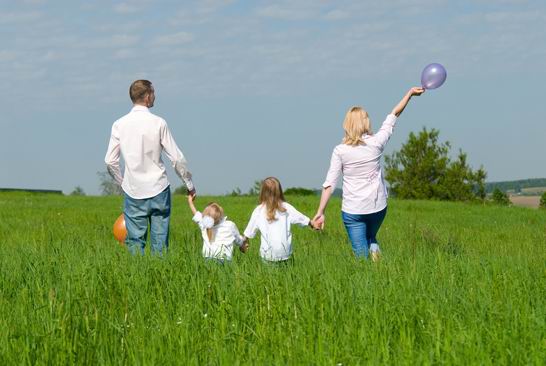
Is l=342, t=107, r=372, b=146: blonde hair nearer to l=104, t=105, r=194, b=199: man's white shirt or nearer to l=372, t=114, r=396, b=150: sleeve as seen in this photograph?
l=372, t=114, r=396, b=150: sleeve

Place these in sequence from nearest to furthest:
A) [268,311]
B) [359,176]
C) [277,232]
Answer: [268,311], [277,232], [359,176]

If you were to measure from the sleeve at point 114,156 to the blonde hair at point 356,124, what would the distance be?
2524mm

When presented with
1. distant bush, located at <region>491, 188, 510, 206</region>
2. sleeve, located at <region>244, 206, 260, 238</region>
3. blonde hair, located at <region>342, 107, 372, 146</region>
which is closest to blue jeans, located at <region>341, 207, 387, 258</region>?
blonde hair, located at <region>342, 107, 372, 146</region>

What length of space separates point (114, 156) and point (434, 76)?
3.73 metres

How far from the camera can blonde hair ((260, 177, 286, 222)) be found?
863 cm

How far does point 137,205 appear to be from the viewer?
9156 mm

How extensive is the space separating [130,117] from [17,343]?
13.8 ft

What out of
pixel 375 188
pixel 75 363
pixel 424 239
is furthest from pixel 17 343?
pixel 424 239

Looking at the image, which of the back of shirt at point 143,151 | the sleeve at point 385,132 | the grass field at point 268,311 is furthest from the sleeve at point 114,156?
the sleeve at point 385,132

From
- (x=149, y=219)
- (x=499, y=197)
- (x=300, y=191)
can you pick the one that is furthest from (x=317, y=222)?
(x=499, y=197)

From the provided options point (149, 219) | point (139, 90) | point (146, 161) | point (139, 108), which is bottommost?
point (149, 219)

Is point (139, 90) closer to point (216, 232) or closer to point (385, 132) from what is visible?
point (216, 232)

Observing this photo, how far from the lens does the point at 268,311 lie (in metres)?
6.07

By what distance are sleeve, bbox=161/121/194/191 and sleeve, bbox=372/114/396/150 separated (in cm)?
207
